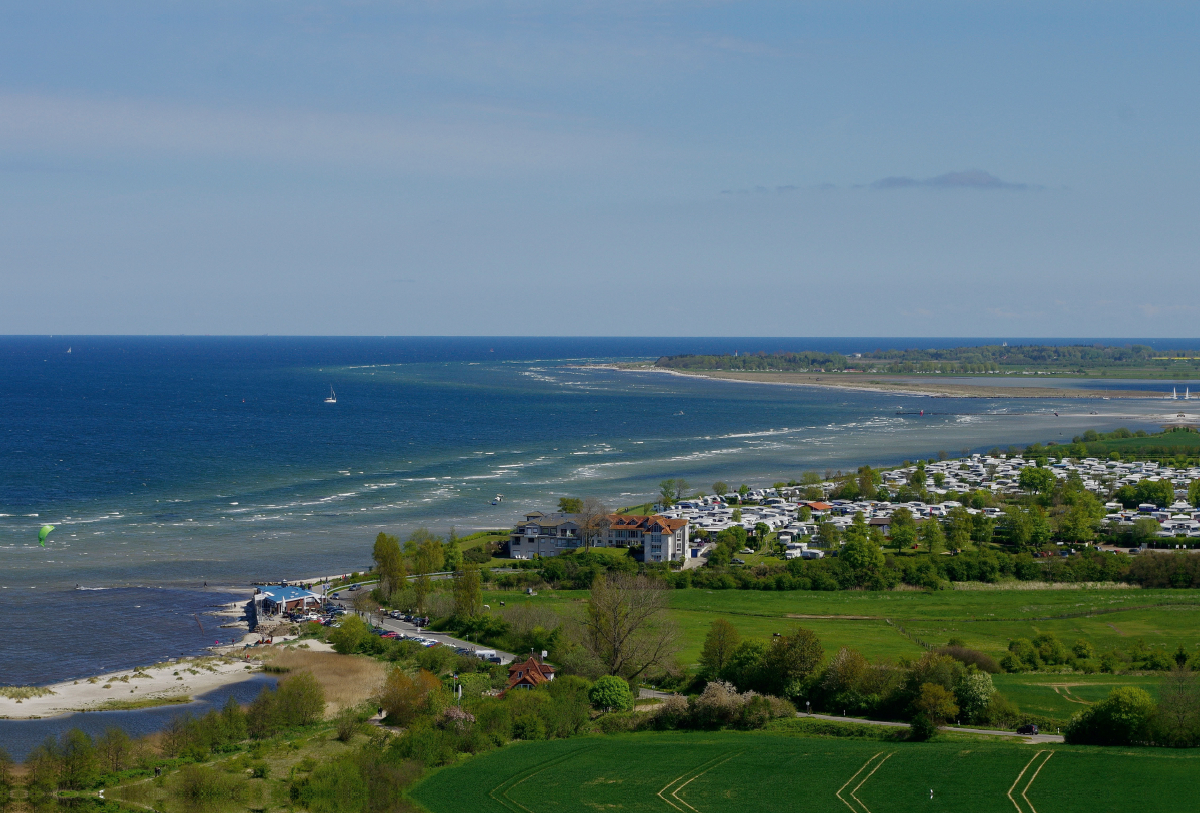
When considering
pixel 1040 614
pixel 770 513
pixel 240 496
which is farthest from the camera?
pixel 240 496

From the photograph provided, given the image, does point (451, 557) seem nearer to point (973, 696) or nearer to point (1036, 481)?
point (973, 696)

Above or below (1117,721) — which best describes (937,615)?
below

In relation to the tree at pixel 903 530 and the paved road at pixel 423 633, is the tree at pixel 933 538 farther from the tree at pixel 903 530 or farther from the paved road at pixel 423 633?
the paved road at pixel 423 633

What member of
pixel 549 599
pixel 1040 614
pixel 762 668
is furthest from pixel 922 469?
pixel 762 668

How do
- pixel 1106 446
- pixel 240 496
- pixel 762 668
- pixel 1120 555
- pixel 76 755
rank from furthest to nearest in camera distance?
pixel 1106 446, pixel 240 496, pixel 1120 555, pixel 762 668, pixel 76 755

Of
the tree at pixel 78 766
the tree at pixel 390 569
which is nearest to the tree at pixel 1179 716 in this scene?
the tree at pixel 78 766

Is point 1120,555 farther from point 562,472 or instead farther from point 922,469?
point 562,472

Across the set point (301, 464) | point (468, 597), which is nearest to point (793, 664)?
point (468, 597)
